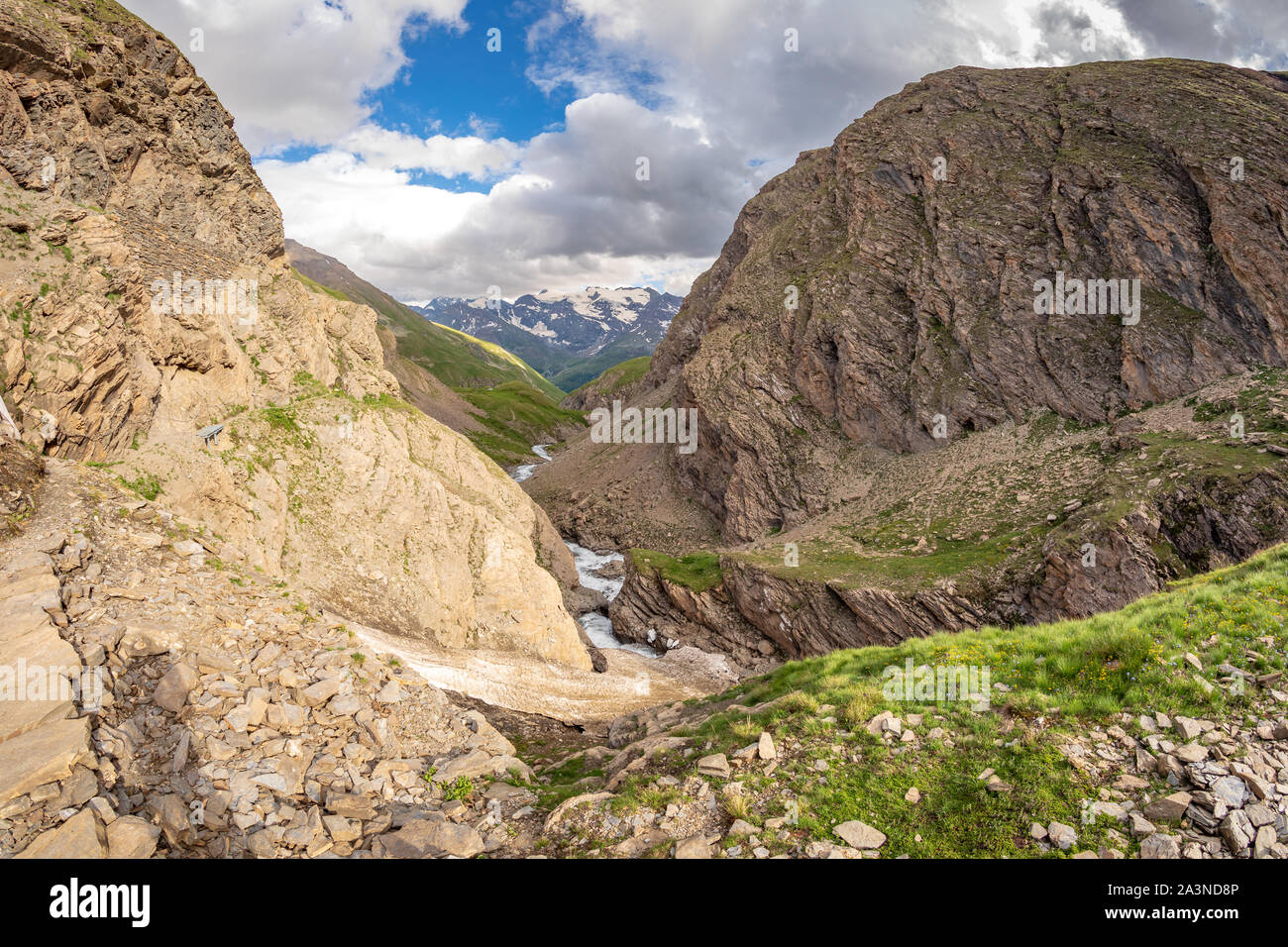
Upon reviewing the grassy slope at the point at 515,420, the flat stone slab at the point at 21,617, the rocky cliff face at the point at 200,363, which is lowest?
the flat stone slab at the point at 21,617

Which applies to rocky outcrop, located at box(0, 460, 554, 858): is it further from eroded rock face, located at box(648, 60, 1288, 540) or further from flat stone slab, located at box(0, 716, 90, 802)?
eroded rock face, located at box(648, 60, 1288, 540)

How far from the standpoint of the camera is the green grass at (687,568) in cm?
4553

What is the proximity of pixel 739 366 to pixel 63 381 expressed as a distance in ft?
201

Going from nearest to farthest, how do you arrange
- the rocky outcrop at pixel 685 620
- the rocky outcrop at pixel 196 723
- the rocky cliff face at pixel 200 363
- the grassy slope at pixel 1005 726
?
the rocky outcrop at pixel 196 723, the grassy slope at pixel 1005 726, the rocky cliff face at pixel 200 363, the rocky outcrop at pixel 685 620

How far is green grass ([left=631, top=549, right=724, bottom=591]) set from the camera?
149ft

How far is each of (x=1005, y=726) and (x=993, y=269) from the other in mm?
61763

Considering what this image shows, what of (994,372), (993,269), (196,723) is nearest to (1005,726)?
(196,723)

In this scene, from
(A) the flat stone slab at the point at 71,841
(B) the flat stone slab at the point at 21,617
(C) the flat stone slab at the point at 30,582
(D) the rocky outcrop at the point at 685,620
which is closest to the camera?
(A) the flat stone slab at the point at 71,841

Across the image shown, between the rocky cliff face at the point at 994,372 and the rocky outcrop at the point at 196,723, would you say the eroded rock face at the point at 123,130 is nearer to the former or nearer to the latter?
the rocky outcrop at the point at 196,723

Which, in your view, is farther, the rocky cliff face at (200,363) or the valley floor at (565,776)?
the rocky cliff face at (200,363)

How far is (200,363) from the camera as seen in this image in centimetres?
2191

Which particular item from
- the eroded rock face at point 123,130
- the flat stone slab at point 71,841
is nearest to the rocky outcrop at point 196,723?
the flat stone slab at point 71,841

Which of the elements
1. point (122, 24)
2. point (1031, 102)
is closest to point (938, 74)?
point (1031, 102)

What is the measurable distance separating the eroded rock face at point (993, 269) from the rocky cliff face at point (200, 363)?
40.1m
